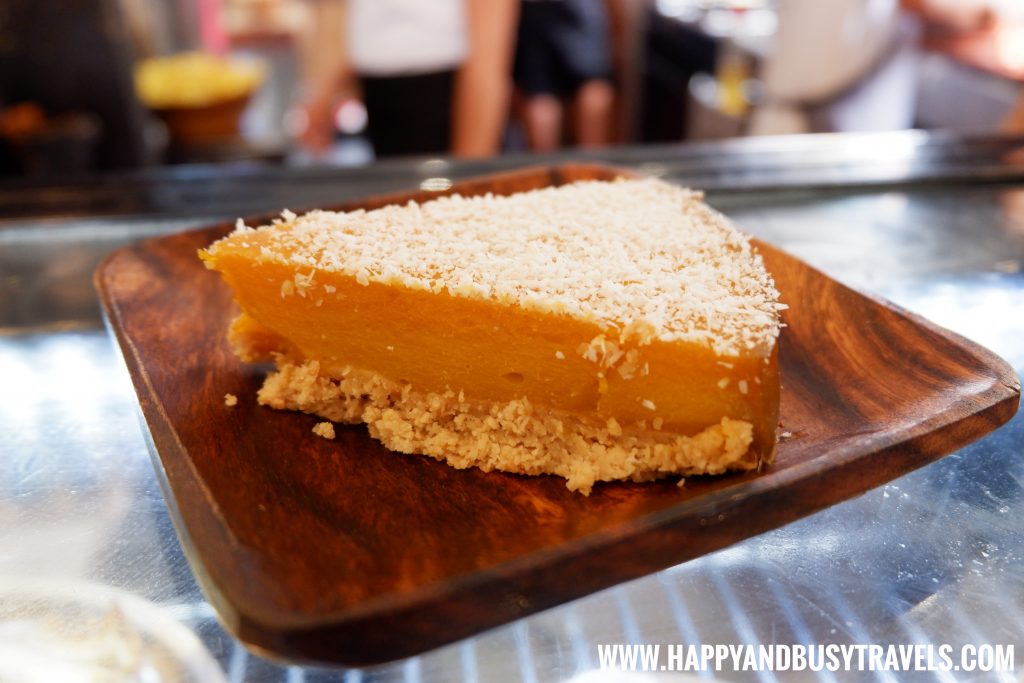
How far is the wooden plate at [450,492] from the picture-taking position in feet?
1.71

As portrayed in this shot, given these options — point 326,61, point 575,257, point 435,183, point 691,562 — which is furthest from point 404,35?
point 691,562

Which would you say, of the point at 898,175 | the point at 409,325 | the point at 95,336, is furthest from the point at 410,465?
the point at 898,175

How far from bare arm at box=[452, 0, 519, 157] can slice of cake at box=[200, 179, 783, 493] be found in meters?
1.59

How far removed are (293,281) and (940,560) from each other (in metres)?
0.62

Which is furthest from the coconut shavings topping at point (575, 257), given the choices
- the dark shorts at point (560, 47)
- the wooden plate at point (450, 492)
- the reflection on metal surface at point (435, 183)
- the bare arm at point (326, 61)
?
the dark shorts at point (560, 47)

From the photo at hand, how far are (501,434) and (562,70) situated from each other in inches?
141

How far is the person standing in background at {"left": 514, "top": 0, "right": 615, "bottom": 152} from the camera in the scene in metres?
3.77

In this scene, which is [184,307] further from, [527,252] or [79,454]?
[527,252]

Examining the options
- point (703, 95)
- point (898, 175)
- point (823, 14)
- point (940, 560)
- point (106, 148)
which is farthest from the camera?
point (703, 95)

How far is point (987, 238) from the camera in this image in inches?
45.6

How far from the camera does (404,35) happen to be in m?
2.29

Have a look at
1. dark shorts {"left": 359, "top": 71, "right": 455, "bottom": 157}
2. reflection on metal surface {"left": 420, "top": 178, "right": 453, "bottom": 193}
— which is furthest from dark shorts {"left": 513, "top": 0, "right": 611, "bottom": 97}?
reflection on metal surface {"left": 420, "top": 178, "right": 453, "bottom": 193}

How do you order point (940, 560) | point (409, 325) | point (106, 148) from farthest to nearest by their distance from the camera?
1. point (106, 148)
2. point (409, 325)
3. point (940, 560)

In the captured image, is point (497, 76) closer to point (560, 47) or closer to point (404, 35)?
point (404, 35)
